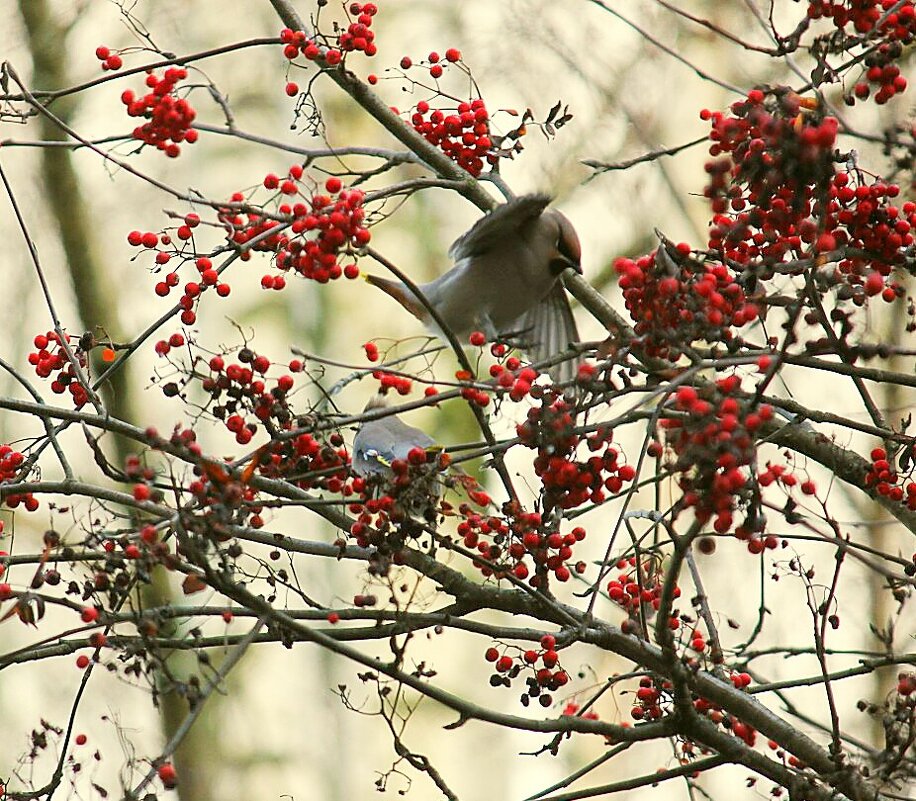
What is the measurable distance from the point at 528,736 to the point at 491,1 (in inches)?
238

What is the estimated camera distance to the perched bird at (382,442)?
13.2 ft

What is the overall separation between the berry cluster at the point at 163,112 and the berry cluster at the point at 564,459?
1.19 metres

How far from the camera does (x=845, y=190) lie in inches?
115

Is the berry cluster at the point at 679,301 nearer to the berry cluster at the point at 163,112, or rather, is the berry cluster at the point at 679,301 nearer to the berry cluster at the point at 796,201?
the berry cluster at the point at 796,201

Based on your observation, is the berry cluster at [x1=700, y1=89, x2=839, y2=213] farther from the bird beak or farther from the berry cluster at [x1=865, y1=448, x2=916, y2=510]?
the bird beak

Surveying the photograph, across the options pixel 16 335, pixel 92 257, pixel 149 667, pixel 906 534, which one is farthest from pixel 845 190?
pixel 16 335

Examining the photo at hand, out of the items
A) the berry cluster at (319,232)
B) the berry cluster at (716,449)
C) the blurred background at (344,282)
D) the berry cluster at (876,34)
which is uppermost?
the blurred background at (344,282)

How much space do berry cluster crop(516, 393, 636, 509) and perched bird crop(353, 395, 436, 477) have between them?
1121mm

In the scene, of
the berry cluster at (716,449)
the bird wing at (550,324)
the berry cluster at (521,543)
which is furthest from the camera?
the bird wing at (550,324)

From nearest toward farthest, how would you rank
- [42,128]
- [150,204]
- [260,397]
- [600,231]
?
[260,397], [42,128], [150,204], [600,231]

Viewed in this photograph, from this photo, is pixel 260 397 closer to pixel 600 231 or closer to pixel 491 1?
pixel 600 231

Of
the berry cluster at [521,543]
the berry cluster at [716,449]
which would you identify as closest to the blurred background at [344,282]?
the berry cluster at [521,543]

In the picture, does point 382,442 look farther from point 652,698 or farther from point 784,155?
point 784,155

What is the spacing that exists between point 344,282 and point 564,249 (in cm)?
801
